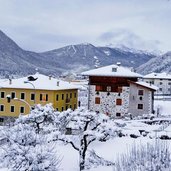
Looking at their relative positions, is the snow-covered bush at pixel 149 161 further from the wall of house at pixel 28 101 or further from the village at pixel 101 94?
the wall of house at pixel 28 101

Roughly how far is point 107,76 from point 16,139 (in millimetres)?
45653

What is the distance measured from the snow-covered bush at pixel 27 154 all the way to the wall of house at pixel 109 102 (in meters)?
42.8

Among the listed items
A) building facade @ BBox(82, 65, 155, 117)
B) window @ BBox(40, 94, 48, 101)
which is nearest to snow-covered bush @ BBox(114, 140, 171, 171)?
building facade @ BBox(82, 65, 155, 117)

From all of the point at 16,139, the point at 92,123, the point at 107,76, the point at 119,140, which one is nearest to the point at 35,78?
the point at 107,76

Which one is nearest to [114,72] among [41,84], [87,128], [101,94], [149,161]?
[101,94]

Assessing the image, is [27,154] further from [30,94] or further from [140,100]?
A: [140,100]

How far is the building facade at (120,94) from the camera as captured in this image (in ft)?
243

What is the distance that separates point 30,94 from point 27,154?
46388mm

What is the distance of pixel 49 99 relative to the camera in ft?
241

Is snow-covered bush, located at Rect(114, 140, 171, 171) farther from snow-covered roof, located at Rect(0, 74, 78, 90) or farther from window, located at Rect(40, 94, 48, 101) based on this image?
window, located at Rect(40, 94, 48, 101)

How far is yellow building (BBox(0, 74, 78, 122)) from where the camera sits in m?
73.8

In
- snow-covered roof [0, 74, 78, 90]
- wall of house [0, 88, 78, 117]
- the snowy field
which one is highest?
snow-covered roof [0, 74, 78, 90]

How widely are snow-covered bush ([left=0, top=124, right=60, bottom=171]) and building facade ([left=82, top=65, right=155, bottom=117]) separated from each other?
4296 centimetres

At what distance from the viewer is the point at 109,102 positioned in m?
75.0
